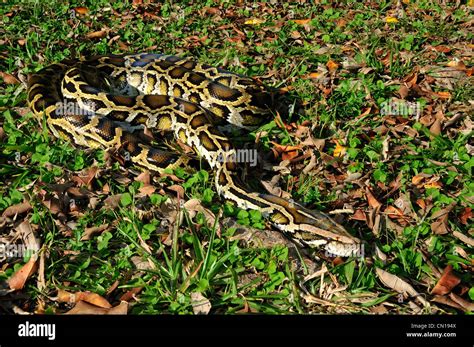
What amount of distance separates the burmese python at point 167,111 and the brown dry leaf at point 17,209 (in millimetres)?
1571

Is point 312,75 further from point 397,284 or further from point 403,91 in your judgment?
point 397,284

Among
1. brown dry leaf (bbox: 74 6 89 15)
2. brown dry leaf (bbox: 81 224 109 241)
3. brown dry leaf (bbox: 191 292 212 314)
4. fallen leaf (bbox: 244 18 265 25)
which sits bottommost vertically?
brown dry leaf (bbox: 191 292 212 314)

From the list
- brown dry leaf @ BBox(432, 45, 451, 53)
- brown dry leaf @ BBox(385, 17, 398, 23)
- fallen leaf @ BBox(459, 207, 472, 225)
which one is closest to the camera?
fallen leaf @ BBox(459, 207, 472, 225)

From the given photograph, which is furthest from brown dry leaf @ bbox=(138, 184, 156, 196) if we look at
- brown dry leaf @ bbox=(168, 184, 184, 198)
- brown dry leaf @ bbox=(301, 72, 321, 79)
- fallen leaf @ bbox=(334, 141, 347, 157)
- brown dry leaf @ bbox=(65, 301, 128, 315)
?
brown dry leaf @ bbox=(301, 72, 321, 79)

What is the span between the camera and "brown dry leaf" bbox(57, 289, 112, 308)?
481 centimetres

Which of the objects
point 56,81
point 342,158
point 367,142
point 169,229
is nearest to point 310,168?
point 342,158

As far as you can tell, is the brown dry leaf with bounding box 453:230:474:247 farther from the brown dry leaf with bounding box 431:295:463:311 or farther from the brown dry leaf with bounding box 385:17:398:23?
the brown dry leaf with bounding box 385:17:398:23

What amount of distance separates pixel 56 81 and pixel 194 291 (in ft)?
17.4

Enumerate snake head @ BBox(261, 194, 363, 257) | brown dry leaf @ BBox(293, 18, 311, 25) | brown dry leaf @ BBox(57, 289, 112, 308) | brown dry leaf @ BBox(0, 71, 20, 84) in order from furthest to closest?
brown dry leaf @ BBox(293, 18, 311, 25), brown dry leaf @ BBox(0, 71, 20, 84), snake head @ BBox(261, 194, 363, 257), brown dry leaf @ BBox(57, 289, 112, 308)

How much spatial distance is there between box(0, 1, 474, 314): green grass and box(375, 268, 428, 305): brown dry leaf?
0.25 ft

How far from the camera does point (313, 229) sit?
228 inches

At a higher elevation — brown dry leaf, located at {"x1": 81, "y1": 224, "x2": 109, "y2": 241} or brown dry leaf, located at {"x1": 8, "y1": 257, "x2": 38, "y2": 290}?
brown dry leaf, located at {"x1": 81, "y1": 224, "x2": 109, "y2": 241}

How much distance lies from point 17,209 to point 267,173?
330cm

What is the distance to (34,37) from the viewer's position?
10.1 metres
